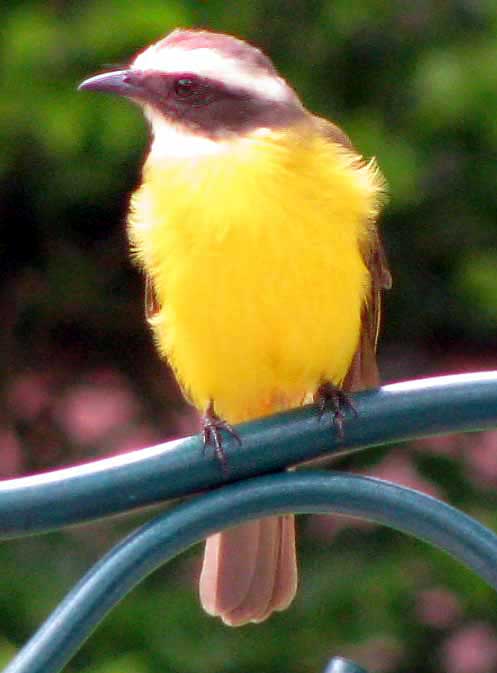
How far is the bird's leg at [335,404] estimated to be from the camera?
236 centimetres

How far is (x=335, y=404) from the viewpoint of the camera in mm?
2785

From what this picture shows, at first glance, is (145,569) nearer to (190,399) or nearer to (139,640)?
(190,399)

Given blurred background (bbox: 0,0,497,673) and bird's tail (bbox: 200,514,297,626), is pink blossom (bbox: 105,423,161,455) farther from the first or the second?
bird's tail (bbox: 200,514,297,626)

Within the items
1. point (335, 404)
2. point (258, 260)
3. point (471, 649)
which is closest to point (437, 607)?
point (471, 649)

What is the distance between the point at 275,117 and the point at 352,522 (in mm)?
1834

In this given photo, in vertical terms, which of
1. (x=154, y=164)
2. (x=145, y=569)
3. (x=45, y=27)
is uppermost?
(x=45, y=27)

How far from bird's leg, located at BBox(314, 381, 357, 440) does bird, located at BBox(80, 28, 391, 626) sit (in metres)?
0.01

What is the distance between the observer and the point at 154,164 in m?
3.70

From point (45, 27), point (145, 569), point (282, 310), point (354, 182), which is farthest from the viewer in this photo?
point (45, 27)

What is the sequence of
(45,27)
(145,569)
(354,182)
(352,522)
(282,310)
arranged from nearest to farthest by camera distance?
(145,569) < (282,310) < (354,182) < (45,27) < (352,522)

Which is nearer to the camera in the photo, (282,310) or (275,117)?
(282,310)

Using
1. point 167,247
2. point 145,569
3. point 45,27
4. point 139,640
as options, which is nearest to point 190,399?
point 167,247

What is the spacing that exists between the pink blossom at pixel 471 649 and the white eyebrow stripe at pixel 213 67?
206 cm

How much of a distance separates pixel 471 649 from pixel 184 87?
7.93ft
